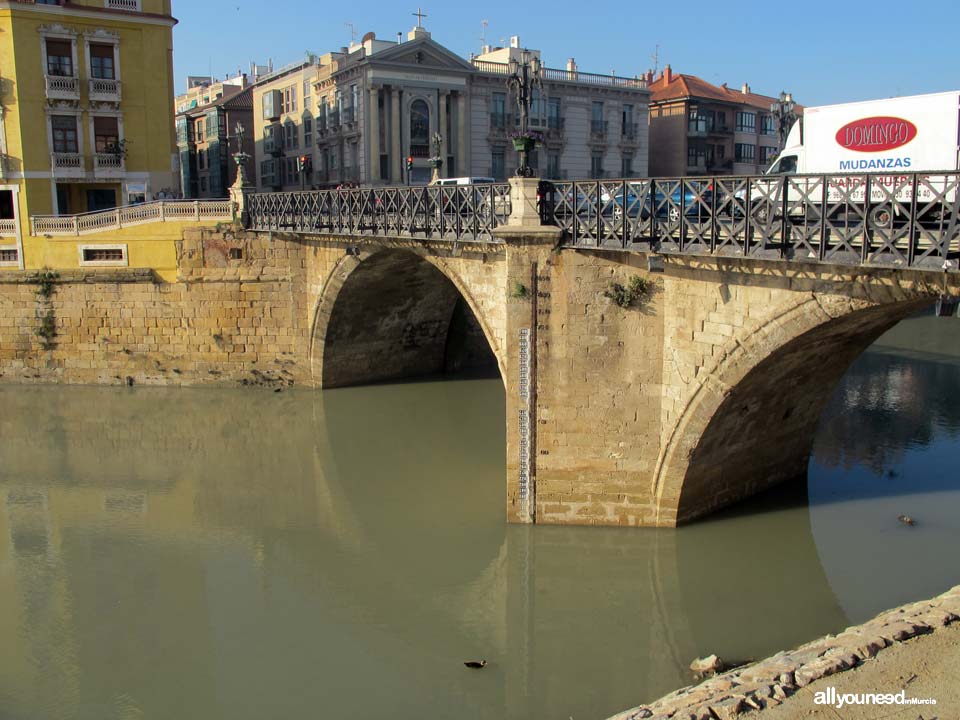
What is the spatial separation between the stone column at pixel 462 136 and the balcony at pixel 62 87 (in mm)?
16256

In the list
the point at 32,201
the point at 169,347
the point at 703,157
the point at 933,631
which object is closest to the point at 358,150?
the point at 32,201

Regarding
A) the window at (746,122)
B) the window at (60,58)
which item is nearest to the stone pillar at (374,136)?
the window at (60,58)

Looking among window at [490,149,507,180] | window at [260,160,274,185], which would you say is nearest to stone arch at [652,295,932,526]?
window at [490,149,507,180]

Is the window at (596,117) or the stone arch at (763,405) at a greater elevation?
the window at (596,117)

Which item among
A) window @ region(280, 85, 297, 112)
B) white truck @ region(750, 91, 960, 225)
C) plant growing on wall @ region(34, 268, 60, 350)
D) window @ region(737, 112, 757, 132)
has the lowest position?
plant growing on wall @ region(34, 268, 60, 350)

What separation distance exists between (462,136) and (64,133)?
665 inches

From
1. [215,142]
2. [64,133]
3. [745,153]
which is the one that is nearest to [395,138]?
[64,133]

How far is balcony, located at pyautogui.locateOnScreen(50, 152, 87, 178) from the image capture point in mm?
30141

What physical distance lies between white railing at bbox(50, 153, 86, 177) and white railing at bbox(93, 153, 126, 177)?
0.46 meters

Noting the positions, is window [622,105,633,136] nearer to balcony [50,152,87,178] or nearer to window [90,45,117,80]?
window [90,45,117,80]

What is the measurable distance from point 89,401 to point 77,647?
1404cm

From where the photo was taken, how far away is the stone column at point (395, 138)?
126 ft

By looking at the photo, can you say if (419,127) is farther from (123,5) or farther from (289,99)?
(123,5)

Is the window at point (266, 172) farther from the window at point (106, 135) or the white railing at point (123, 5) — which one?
the white railing at point (123, 5)
